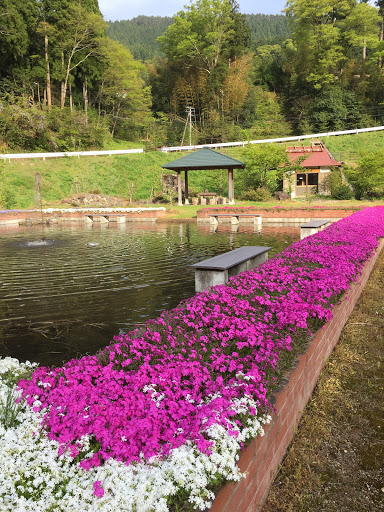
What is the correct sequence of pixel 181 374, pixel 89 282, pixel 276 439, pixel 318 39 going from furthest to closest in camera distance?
pixel 318 39
pixel 89 282
pixel 181 374
pixel 276 439

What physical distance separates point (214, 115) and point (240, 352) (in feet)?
180

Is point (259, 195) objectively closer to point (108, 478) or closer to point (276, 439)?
point (276, 439)

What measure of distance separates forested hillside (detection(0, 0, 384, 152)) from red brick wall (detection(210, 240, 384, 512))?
3970 cm

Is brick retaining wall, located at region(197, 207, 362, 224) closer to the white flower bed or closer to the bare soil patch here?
the bare soil patch

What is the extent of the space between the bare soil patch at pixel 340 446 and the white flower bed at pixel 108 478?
0.74 metres

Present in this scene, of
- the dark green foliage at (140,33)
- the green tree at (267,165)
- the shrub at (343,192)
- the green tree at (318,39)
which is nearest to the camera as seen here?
the shrub at (343,192)

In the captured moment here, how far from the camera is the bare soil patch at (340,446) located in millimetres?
2371

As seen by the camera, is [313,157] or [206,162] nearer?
[206,162]

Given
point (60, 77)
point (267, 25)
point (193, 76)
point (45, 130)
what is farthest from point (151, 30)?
point (45, 130)

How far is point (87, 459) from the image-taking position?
1.96 metres

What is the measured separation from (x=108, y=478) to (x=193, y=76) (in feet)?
211

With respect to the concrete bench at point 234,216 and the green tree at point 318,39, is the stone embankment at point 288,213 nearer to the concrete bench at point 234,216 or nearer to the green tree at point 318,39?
the concrete bench at point 234,216

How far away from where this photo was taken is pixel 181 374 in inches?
104

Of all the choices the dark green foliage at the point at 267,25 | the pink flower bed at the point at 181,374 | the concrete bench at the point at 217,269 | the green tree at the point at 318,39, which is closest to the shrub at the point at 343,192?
the concrete bench at the point at 217,269
